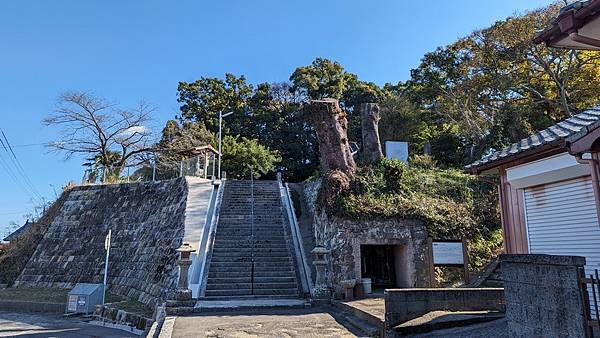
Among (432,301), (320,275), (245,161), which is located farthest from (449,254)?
(245,161)

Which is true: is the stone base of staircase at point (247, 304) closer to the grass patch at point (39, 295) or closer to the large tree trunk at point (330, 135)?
the large tree trunk at point (330, 135)

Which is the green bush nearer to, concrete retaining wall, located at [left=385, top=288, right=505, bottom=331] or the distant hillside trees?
the distant hillside trees

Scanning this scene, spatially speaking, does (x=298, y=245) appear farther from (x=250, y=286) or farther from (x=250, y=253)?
(x=250, y=286)

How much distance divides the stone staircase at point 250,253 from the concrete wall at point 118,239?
1533mm

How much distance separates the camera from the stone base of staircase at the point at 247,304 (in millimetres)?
9492

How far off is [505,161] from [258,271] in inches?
294

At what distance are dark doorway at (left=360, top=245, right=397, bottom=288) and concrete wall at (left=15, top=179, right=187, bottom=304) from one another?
20.2 ft

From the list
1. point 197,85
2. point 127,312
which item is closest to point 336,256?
point 127,312

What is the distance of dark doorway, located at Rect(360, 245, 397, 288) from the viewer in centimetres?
1274

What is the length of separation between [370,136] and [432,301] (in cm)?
967

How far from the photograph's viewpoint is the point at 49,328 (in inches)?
394

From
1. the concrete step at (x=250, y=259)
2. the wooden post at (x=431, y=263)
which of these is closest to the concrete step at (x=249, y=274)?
the concrete step at (x=250, y=259)

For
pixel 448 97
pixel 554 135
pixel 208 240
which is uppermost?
pixel 448 97

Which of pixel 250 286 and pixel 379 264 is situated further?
pixel 379 264
